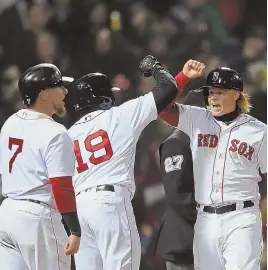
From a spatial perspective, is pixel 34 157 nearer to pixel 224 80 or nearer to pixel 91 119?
pixel 91 119

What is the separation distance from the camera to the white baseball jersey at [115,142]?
3611 millimetres

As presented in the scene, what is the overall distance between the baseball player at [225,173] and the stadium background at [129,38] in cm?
193

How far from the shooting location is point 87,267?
3.64m

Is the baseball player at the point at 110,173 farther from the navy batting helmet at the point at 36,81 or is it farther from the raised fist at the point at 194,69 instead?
the navy batting helmet at the point at 36,81

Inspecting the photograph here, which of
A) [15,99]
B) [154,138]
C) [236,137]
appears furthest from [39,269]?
[15,99]

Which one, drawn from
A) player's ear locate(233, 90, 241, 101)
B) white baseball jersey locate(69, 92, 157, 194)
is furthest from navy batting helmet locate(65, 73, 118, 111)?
player's ear locate(233, 90, 241, 101)

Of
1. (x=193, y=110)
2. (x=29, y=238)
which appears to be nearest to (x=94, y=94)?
(x=193, y=110)

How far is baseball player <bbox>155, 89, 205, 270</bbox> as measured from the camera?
3.96m

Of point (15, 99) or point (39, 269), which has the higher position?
point (15, 99)

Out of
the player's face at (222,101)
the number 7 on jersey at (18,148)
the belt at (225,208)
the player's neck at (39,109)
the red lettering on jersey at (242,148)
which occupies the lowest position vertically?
the belt at (225,208)

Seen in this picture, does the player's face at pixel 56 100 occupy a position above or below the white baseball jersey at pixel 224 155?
above

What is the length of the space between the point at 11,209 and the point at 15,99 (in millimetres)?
2986

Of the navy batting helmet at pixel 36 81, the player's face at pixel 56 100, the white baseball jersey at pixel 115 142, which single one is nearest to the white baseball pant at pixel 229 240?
the white baseball jersey at pixel 115 142

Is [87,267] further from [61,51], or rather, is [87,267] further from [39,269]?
[61,51]
